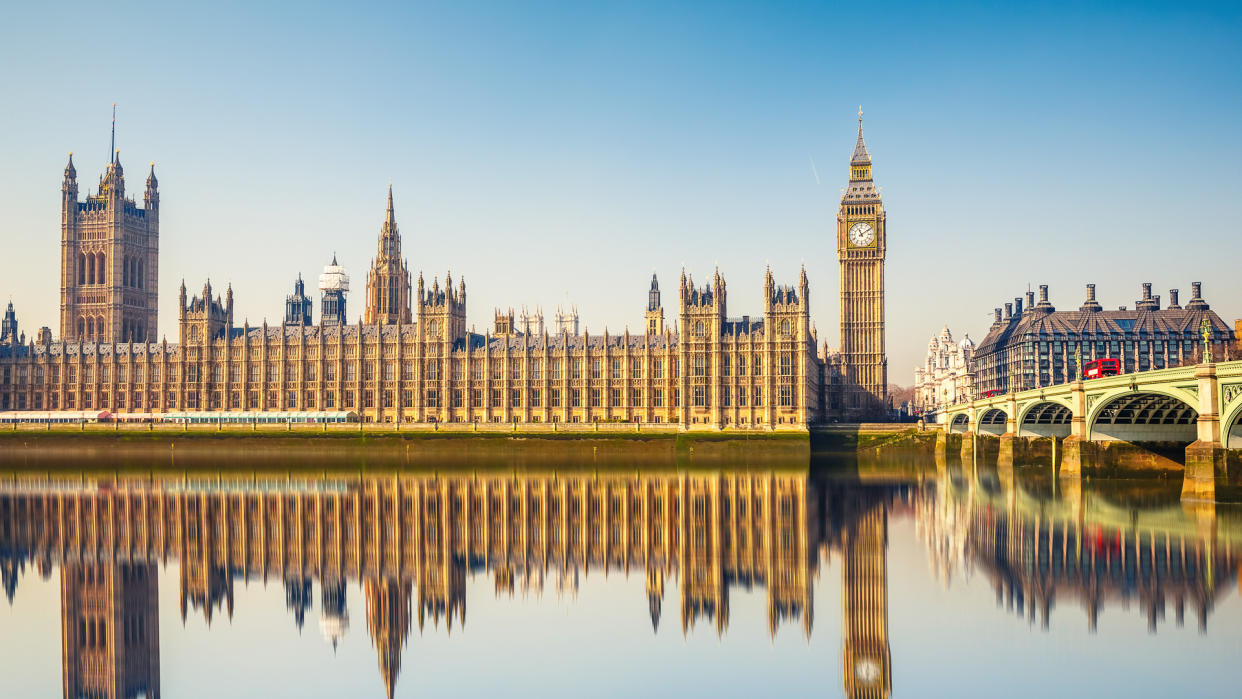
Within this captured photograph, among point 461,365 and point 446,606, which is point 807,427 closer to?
point 461,365

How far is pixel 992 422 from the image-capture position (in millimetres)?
109688

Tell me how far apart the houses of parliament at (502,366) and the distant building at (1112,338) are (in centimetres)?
3948

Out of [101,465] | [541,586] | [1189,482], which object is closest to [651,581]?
[541,586]

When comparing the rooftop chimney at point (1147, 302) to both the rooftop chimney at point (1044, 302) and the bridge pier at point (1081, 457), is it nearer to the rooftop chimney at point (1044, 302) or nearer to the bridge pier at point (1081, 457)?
the rooftop chimney at point (1044, 302)

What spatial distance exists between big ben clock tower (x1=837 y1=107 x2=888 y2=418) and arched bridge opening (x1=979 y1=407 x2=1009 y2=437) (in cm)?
2448

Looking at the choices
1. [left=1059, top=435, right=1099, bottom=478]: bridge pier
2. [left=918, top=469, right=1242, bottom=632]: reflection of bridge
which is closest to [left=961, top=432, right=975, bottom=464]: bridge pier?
[left=1059, top=435, right=1099, bottom=478]: bridge pier

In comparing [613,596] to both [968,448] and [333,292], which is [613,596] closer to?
[968,448]

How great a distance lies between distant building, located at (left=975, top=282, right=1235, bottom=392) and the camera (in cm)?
16075

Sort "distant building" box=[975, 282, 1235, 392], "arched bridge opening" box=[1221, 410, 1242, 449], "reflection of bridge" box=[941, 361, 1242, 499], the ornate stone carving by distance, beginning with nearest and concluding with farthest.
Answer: the ornate stone carving, "arched bridge opening" box=[1221, 410, 1242, 449], "reflection of bridge" box=[941, 361, 1242, 499], "distant building" box=[975, 282, 1235, 392]

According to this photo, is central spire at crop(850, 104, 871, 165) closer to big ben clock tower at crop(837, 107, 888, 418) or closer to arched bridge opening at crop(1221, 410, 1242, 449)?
big ben clock tower at crop(837, 107, 888, 418)

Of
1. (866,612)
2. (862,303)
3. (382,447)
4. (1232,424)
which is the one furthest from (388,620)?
(862,303)

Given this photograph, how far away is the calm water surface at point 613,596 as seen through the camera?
82.5 feet

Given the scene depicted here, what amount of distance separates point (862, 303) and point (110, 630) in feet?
386

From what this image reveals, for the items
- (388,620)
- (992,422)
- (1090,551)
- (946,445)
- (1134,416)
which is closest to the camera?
(388,620)
